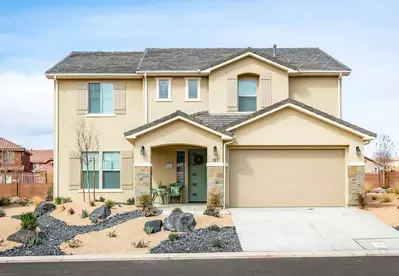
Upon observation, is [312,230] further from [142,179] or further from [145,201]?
[142,179]

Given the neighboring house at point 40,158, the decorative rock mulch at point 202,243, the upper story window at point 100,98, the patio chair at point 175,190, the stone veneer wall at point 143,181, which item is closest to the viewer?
the decorative rock mulch at point 202,243

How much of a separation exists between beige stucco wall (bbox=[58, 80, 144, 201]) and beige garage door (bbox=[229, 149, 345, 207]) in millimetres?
5933

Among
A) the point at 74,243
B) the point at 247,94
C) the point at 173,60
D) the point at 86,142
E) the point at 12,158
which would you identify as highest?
the point at 173,60

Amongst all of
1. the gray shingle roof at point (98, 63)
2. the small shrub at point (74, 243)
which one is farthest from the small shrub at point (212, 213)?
the gray shingle roof at point (98, 63)

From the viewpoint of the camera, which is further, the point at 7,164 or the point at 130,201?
the point at 7,164

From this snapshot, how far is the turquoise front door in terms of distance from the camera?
24.4 meters

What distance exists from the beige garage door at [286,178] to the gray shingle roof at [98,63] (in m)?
7.37

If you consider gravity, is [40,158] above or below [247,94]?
below

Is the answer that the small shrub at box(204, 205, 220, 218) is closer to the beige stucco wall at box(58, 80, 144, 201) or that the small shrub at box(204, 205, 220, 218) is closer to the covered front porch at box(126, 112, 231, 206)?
the covered front porch at box(126, 112, 231, 206)

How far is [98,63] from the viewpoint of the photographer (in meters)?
26.1

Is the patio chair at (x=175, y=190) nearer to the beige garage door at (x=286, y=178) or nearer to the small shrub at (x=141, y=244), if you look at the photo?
the beige garage door at (x=286, y=178)

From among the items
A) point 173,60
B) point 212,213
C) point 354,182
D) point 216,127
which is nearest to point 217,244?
point 212,213

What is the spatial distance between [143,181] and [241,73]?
693 centimetres

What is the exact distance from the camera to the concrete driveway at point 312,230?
1548 cm
